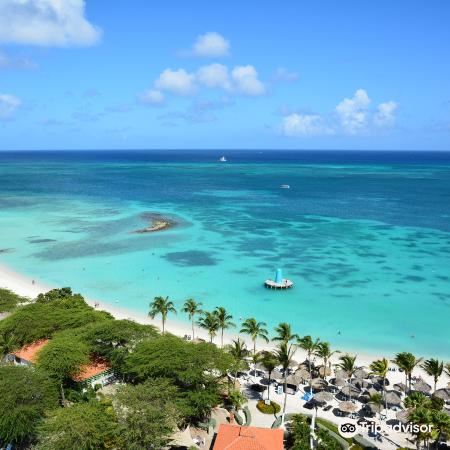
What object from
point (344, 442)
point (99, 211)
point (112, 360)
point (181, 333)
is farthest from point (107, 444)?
point (99, 211)

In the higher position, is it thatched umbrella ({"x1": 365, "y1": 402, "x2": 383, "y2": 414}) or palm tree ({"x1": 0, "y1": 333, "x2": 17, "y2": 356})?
palm tree ({"x1": 0, "y1": 333, "x2": 17, "y2": 356})

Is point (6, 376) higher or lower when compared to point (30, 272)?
higher

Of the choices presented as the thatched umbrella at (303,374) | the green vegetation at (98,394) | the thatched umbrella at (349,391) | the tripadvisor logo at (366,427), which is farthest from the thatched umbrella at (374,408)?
the green vegetation at (98,394)

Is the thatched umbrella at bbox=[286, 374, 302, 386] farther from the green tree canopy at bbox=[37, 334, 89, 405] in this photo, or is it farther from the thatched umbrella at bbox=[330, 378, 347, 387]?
the green tree canopy at bbox=[37, 334, 89, 405]

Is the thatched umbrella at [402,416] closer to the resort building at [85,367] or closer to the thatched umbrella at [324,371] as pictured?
the thatched umbrella at [324,371]

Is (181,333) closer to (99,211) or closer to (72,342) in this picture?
(72,342)

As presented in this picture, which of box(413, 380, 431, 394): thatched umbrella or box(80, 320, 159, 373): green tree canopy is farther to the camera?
box(80, 320, 159, 373): green tree canopy

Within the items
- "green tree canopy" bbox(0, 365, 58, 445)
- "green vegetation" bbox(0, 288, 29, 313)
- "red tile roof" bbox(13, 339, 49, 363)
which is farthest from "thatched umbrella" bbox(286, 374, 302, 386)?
"green vegetation" bbox(0, 288, 29, 313)
